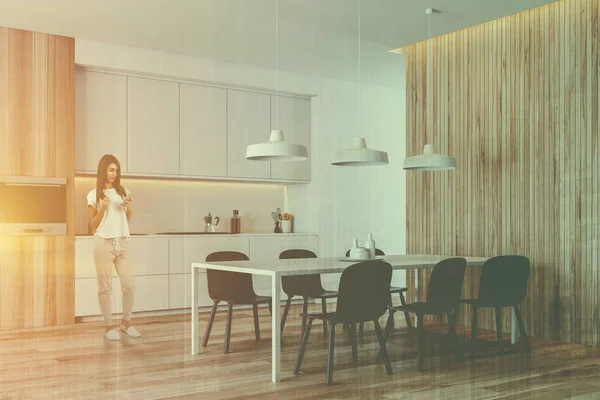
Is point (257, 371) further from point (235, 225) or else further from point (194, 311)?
point (235, 225)

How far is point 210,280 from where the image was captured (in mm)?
4625

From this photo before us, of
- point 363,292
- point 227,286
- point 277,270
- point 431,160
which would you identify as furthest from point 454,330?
point 227,286

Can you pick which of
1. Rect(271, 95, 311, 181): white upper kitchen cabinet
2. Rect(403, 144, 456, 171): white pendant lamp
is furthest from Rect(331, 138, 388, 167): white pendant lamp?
Rect(271, 95, 311, 181): white upper kitchen cabinet

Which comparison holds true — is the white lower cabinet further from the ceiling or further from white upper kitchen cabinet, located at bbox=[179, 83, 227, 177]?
the ceiling

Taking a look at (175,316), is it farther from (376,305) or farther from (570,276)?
(570,276)

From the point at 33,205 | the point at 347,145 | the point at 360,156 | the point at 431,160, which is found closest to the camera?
the point at 360,156

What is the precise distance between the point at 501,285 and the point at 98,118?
395cm

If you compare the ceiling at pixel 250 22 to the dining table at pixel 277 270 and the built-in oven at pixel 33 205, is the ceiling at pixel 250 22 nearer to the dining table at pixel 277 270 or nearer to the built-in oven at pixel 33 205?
the built-in oven at pixel 33 205

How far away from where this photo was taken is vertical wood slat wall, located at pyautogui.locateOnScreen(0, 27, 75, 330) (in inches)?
213

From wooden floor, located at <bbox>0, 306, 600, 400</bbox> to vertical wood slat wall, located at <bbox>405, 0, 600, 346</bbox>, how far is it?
1.58 ft

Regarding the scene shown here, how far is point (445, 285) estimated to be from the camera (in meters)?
4.18

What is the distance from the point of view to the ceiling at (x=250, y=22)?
16.3ft

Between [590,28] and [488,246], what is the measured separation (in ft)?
6.16

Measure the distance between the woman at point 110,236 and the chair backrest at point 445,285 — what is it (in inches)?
92.3
